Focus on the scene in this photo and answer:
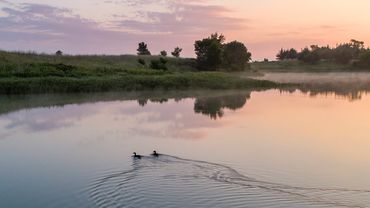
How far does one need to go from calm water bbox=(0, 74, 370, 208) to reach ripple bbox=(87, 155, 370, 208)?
0.6 inches

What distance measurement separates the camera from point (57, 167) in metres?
10.9

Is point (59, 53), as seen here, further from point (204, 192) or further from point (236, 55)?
point (204, 192)

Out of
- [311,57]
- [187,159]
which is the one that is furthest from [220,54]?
[187,159]

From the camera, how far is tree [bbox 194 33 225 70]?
177 feet

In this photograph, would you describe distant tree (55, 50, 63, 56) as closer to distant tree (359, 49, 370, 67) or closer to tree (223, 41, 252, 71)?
tree (223, 41, 252, 71)

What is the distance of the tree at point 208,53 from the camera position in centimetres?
5381

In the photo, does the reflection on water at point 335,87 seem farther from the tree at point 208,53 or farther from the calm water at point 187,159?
the calm water at point 187,159

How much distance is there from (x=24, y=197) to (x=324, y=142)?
7.80m

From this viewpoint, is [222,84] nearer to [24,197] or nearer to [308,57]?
[24,197]

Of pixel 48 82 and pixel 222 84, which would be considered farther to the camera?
pixel 222 84

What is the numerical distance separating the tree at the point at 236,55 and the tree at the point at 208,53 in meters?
3.22

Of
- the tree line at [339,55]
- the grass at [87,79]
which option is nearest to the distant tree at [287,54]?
the tree line at [339,55]

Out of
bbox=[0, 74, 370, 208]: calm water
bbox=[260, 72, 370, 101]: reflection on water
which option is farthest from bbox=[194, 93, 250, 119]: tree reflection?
→ bbox=[260, 72, 370, 101]: reflection on water

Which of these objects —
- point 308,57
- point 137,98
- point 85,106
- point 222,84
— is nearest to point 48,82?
point 137,98
